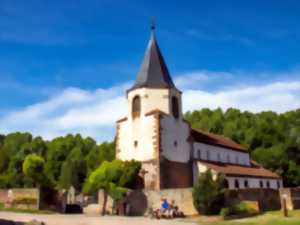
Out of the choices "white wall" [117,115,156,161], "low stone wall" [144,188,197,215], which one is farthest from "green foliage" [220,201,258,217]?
"white wall" [117,115,156,161]

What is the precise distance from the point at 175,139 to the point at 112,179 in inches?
326

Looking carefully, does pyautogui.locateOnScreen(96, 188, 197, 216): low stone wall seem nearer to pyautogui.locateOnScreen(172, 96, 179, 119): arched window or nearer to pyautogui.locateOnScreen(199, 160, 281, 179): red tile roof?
pyautogui.locateOnScreen(199, 160, 281, 179): red tile roof

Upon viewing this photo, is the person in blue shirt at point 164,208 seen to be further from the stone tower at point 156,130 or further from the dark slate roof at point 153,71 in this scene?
the dark slate roof at point 153,71

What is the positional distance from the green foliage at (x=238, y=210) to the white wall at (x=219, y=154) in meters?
14.5

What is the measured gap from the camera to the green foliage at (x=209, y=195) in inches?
1127

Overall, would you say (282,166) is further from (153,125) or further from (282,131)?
(153,125)

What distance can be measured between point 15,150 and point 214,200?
77.8m

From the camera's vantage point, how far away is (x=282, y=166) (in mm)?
60281

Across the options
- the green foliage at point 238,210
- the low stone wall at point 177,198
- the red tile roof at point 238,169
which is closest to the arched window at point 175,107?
the red tile roof at point 238,169

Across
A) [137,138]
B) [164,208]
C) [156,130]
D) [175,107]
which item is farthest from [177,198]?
[175,107]

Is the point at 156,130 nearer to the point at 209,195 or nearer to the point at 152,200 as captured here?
the point at 152,200

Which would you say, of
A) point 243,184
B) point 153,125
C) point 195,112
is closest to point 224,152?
point 243,184

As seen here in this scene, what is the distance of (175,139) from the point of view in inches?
1613

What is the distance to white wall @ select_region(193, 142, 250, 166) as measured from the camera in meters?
44.4
